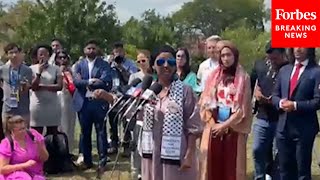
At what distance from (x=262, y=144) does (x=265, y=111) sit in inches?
14.8

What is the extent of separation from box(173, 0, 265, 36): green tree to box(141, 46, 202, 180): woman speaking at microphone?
58448mm

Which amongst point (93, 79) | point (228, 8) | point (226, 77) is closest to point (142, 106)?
point (226, 77)

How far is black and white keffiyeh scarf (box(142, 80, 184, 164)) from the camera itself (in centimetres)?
603

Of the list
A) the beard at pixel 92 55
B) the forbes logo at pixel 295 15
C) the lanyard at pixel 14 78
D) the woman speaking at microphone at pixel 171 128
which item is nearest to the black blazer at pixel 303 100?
the woman speaking at microphone at pixel 171 128

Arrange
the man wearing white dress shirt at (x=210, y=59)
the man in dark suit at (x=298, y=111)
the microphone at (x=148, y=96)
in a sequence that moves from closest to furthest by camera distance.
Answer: the microphone at (x=148, y=96) < the man in dark suit at (x=298, y=111) < the man wearing white dress shirt at (x=210, y=59)

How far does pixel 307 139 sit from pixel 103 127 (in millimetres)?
3212

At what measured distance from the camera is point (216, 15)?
7125 cm

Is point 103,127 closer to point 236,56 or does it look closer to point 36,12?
point 236,56

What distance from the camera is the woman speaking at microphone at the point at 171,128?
6.04 m

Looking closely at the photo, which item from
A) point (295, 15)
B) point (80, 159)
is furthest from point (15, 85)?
point (295, 15)

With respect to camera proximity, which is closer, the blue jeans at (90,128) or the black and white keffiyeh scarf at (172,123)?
the black and white keffiyeh scarf at (172,123)

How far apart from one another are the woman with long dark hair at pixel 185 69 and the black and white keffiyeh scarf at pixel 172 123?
75.5 inches

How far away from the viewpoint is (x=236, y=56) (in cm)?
723

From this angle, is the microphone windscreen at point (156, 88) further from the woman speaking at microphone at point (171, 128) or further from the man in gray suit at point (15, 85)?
the man in gray suit at point (15, 85)
